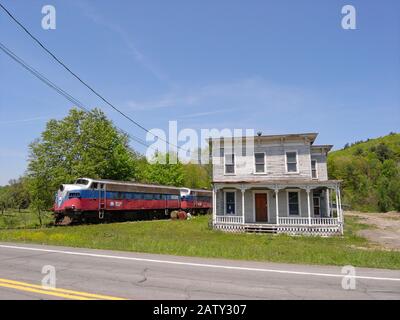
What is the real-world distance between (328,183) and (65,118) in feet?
130

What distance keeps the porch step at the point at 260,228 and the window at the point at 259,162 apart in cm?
439

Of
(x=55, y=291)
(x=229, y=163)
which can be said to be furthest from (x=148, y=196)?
(x=55, y=291)

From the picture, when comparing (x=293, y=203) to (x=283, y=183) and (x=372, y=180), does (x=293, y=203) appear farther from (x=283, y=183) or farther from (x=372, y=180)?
(x=372, y=180)

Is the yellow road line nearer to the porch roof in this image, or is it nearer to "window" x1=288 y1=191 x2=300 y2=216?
the porch roof

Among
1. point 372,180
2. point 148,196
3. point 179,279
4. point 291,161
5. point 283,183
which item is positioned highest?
point 372,180

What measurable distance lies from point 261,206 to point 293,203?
8.12 feet

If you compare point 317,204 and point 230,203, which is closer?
point 230,203

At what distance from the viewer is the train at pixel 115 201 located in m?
28.6

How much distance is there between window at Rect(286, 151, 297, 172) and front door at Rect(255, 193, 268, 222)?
2.82 m

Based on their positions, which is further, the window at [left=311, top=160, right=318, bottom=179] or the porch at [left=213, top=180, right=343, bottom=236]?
the window at [left=311, top=160, right=318, bottom=179]

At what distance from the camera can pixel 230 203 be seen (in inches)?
1055

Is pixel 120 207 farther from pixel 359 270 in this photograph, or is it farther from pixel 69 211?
pixel 359 270

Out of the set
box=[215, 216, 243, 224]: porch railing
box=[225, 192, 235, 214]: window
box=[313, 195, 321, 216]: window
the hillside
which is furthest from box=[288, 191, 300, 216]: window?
the hillside

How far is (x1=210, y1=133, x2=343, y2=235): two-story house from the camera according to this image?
24.2 m
